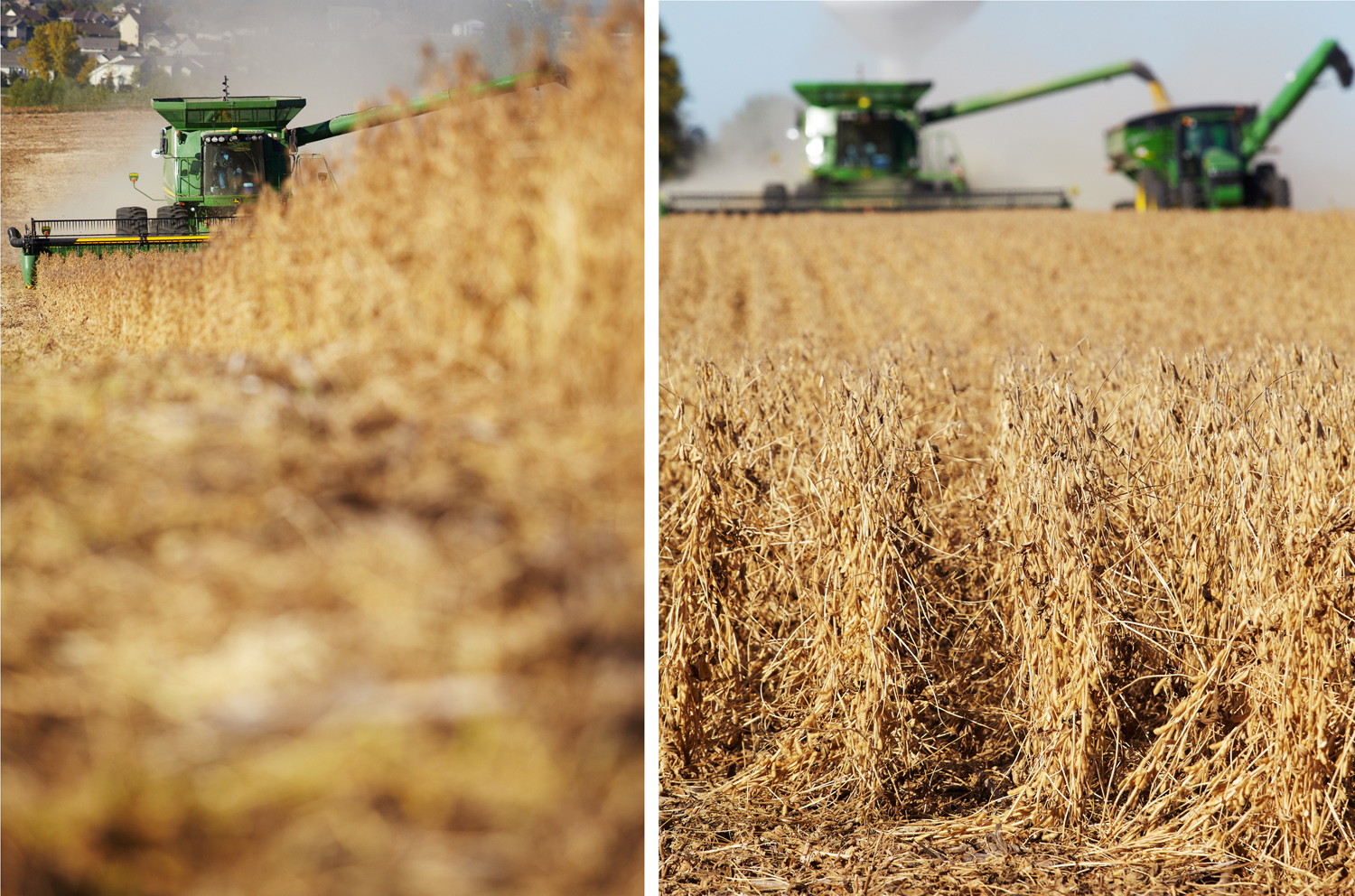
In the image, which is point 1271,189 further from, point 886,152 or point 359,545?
point 359,545

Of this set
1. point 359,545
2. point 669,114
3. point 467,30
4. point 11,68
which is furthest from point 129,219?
point 669,114

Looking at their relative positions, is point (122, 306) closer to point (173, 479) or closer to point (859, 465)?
point (173, 479)

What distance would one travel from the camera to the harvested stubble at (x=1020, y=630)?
7.89 ft

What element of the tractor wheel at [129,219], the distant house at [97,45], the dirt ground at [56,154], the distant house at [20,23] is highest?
the distant house at [20,23]

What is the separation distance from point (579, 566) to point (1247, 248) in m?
15.0

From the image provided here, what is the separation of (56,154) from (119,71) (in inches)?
7.2

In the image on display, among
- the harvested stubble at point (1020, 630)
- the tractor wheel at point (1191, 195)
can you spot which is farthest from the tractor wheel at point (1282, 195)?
the harvested stubble at point (1020, 630)

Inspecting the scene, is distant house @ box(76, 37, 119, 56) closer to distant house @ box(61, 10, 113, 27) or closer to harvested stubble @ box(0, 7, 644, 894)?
distant house @ box(61, 10, 113, 27)

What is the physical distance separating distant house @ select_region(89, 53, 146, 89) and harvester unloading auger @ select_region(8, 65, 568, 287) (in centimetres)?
6

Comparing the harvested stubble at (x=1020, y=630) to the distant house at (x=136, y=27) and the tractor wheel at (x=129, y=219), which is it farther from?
the distant house at (x=136, y=27)

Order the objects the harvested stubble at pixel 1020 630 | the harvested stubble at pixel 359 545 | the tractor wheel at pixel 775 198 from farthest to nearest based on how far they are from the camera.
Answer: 1. the tractor wheel at pixel 775 198
2. the harvested stubble at pixel 1020 630
3. the harvested stubble at pixel 359 545

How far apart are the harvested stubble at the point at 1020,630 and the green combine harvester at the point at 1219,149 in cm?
1738

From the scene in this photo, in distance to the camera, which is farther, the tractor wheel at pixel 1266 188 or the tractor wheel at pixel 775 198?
the tractor wheel at pixel 775 198

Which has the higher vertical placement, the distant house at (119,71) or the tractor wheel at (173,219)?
the distant house at (119,71)
